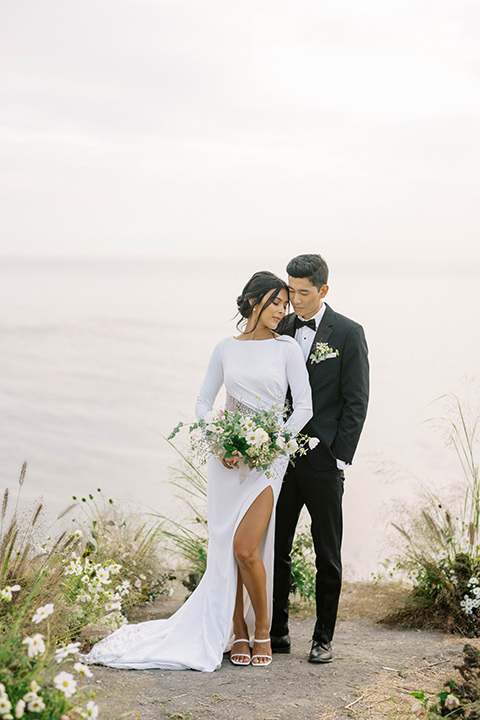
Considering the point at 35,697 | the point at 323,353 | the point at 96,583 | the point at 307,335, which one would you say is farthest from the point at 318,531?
the point at 35,697

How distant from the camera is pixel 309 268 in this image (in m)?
5.16

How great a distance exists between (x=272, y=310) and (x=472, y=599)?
9.62ft

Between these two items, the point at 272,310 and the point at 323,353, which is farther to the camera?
the point at 323,353

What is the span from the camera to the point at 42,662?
10.6 feet

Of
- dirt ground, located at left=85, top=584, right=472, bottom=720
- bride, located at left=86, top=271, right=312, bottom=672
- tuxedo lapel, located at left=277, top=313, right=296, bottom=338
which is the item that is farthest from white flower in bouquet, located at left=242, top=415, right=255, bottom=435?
dirt ground, located at left=85, top=584, right=472, bottom=720

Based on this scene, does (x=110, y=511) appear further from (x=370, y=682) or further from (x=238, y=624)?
(x=370, y=682)

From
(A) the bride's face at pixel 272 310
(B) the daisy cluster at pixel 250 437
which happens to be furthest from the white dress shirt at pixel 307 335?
(B) the daisy cluster at pixel 250 437

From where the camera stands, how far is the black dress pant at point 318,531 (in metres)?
5.22

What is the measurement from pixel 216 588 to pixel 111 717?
146cm

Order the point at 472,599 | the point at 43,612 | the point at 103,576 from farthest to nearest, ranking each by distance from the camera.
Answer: the point at 472,599
the point at 103,576
the point at 43,612

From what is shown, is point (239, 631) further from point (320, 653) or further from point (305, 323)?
point (305, 323)

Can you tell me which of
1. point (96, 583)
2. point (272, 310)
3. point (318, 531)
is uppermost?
point (272, 310)

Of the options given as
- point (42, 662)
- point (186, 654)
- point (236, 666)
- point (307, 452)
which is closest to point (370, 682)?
point (236, 666)

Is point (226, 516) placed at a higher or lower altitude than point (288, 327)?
lower
